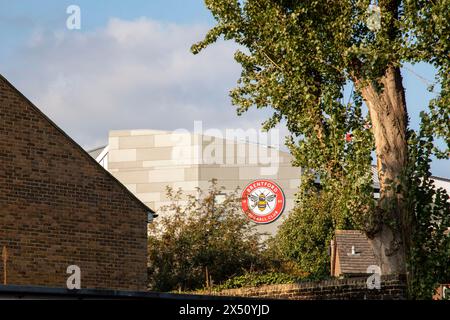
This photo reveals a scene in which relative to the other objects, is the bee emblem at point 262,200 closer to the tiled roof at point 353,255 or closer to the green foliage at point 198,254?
the tiled roof at point 353,255

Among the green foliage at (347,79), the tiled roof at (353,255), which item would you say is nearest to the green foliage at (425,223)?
the green foliage at (347,79)

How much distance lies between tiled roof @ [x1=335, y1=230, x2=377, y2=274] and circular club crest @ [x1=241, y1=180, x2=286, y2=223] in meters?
34.0

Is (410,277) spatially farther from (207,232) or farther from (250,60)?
(207,232)

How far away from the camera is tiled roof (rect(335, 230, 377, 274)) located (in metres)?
47.3

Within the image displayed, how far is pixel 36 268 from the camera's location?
1120 inches

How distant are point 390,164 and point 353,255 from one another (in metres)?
24.5

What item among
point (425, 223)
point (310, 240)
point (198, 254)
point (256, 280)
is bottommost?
point (256, 280)

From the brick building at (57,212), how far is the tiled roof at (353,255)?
60.1 feet

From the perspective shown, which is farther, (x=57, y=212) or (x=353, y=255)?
(x=353, y=255)

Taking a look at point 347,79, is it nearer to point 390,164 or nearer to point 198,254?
point 390,164

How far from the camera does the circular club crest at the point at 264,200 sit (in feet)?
278

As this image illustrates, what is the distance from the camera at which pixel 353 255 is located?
48.2 m

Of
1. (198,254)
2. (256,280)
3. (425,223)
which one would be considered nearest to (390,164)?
(425,223)
